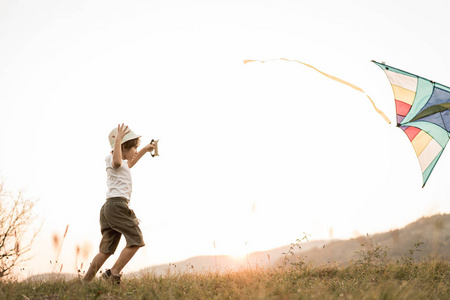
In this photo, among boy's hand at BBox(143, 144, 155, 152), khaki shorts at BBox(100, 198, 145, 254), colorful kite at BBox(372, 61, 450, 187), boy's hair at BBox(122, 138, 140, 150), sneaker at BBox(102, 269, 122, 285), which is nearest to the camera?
sneaker at BBox(102, 269, 122, 285)

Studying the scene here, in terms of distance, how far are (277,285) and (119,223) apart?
2003 millimetres

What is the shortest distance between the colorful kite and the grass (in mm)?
1607

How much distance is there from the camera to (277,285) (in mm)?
4836

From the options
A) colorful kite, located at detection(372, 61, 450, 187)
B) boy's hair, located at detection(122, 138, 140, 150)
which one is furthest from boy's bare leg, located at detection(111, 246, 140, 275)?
colorful kite, located at detection(372, 61, 450, 187)

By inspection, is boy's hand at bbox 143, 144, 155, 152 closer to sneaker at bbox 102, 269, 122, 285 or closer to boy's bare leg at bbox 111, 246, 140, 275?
boy's bare leg at bbox 111, 246, 140, 275

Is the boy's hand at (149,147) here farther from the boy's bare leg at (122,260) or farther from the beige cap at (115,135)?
the boy's bare leg at (122,260)

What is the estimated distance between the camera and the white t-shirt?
4923 mm

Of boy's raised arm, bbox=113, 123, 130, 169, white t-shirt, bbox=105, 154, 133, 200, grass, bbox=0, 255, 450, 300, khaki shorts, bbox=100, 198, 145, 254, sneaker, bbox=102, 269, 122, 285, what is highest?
boy's raised arm, bbox=113, 123, 130, 169

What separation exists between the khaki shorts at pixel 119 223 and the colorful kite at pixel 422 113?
14.4 feet

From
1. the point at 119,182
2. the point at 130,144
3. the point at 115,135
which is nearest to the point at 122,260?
the point at 119,182

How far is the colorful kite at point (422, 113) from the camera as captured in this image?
6.50 meters

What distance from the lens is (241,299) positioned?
401 centimetres

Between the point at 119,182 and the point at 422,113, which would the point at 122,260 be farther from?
the point at 422,113

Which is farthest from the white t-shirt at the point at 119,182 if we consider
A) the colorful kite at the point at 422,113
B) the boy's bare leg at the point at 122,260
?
the colorful kite at the point at 422,113
